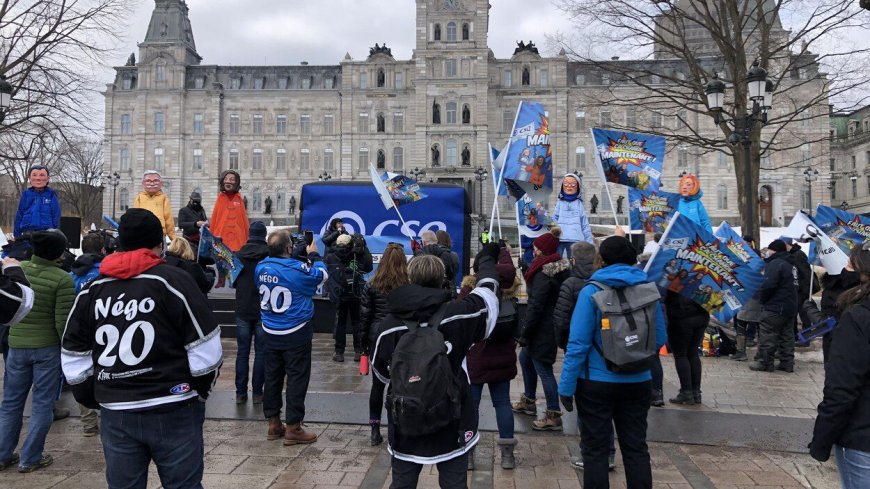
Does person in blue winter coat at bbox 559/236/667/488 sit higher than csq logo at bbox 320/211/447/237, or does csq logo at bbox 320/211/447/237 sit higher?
csq logo at bbox 320/211/447/237

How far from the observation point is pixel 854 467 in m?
2.92

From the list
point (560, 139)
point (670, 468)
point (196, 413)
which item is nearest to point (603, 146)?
point (670, 468)

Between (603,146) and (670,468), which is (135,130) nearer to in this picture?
(603,146)

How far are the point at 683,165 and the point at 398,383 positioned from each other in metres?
61.8

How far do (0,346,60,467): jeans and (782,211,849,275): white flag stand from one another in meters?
7.58

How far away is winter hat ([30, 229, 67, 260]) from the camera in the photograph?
4781mm

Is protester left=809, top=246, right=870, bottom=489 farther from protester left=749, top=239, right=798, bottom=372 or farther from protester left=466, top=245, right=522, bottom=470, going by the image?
protester left=749, top=239, right=798, bottom=372

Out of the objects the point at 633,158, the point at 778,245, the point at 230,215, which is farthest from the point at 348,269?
the point at 778,245

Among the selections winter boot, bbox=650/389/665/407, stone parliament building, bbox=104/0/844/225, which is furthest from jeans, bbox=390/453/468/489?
stone parliament building, bbox=104/0/844/225

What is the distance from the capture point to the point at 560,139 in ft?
197

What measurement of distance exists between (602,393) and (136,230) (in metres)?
2.93

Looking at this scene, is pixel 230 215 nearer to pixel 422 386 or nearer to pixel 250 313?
pixel 250 313

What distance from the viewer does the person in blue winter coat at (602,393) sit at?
13.2 ft

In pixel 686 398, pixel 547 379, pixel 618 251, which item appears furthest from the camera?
pixel 686 398
